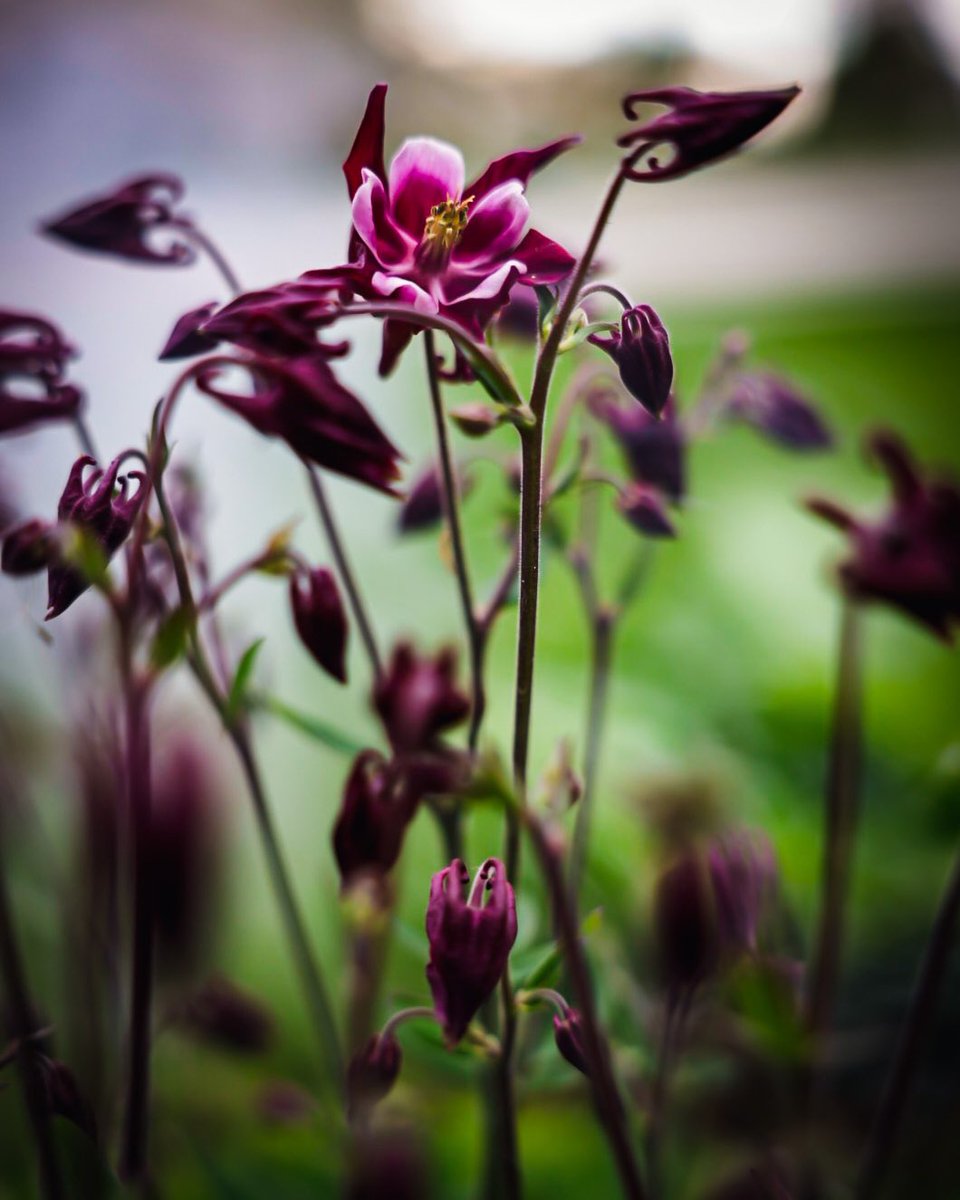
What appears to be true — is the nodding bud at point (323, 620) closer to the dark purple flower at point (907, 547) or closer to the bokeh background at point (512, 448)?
the bokeh background at point (512, 448)

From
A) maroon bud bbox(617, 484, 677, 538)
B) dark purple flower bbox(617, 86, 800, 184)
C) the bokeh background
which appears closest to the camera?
dark purple flower bbox(617, 86, 800, 184)

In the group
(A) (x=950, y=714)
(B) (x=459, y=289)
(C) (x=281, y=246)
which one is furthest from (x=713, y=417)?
(C) (x=281, y=246)

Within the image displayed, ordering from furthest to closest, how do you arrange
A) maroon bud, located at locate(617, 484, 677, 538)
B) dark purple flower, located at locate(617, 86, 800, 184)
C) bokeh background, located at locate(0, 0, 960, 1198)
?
bokeh background, located at locate(0, 0, 960, 1198), maroon bud, located at locate(617, 484, 677, 538), dark purple flower, located at locate(617, 86, 800, 184)

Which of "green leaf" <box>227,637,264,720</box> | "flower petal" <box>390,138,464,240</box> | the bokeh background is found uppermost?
"flower petal" <box>390,138,464,240</box>

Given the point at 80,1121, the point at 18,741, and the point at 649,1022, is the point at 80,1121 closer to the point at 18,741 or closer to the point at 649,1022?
the point at 649,1022

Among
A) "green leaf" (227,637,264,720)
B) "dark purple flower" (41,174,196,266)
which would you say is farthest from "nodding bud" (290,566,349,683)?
"dark purple flower" (41,174,196,266)

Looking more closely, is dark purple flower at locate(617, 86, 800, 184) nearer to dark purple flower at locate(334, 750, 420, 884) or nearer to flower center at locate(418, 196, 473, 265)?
flower center at locate(418, 196, 473, 265)

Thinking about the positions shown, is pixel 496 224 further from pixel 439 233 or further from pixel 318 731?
pixel 318 731
